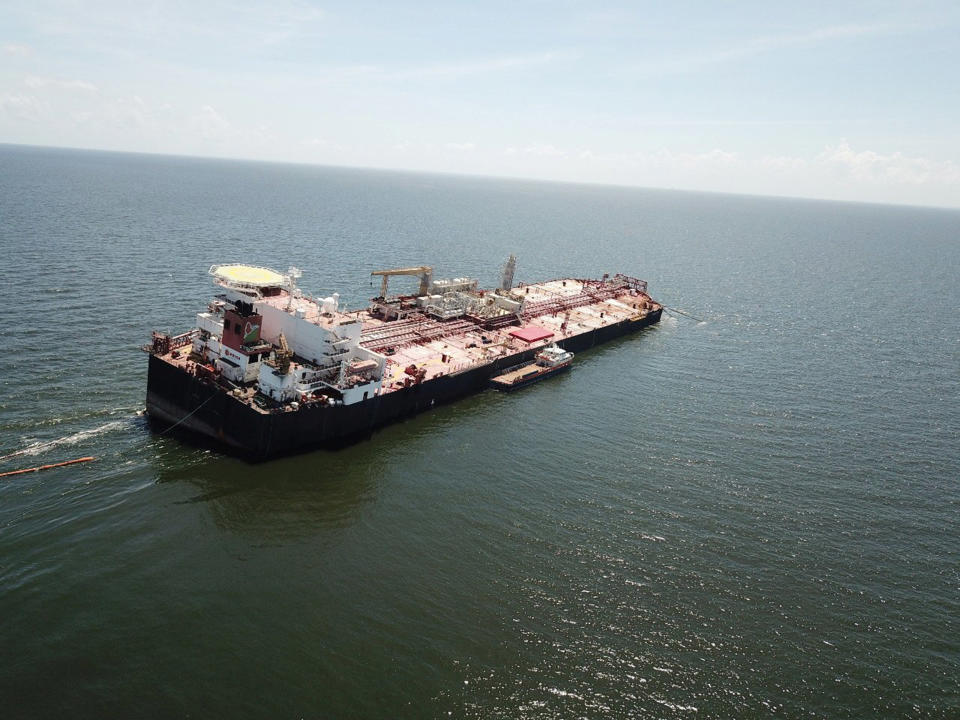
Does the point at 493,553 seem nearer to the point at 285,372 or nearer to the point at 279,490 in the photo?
the point at 279,490

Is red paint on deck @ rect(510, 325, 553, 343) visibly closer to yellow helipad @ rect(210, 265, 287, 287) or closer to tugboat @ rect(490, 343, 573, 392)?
tugboat @ rect(490, 343, 573, 392)

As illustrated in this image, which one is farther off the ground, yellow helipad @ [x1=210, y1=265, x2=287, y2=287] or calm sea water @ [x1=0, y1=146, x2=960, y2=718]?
yellow helipad @ [x1=210, y1=265, x2=287, y2=287]

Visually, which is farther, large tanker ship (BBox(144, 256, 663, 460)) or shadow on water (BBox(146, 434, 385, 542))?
large tanker ship (BBox(144, 256, 663, 460))

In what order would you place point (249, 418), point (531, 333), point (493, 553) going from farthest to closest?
point (531, 333), point (249, 418), point (493, 553)

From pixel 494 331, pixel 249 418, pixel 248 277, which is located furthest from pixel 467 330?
pixel 249 418

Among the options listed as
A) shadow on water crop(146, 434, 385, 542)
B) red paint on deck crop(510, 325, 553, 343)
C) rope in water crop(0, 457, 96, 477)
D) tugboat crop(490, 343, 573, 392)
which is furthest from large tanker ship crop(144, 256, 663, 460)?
red paint on deck crop(510, 325, 553, 343)

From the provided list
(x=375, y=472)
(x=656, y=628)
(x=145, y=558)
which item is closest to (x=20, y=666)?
(x=145, y=558)
